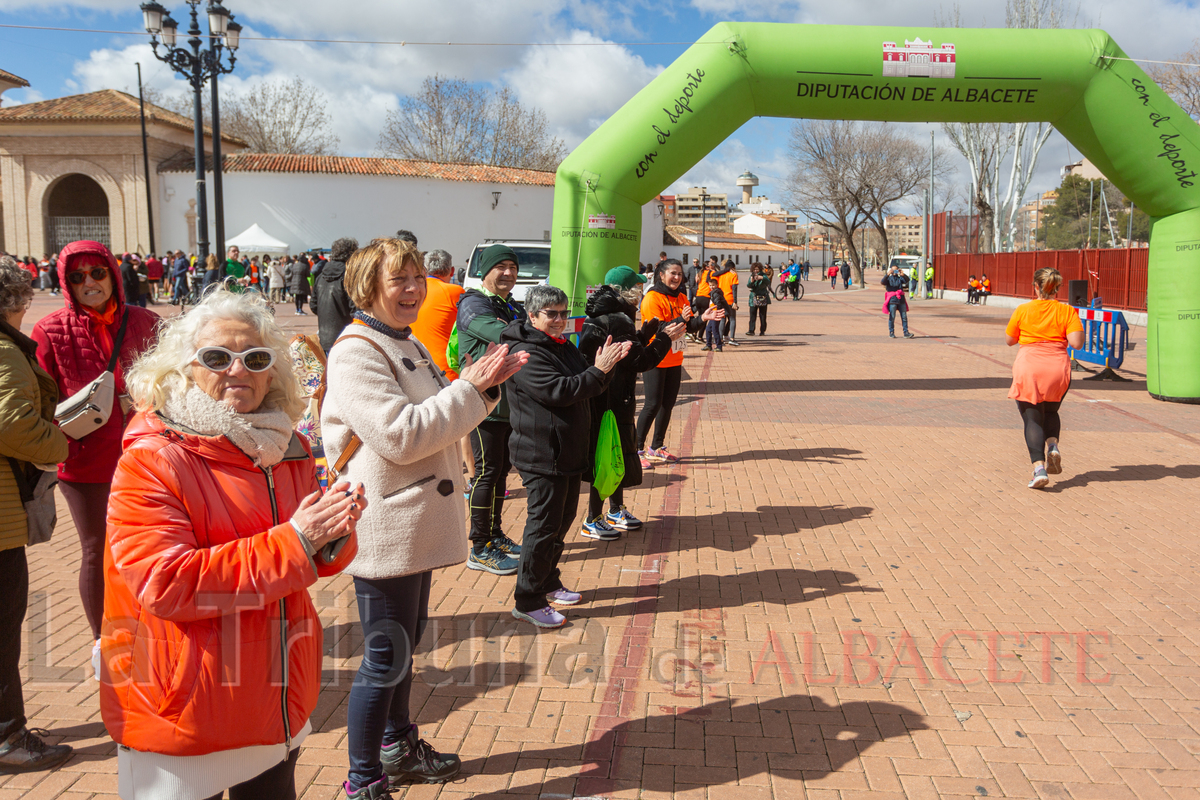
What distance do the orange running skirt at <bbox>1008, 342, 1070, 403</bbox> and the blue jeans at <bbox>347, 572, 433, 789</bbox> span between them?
5596mm

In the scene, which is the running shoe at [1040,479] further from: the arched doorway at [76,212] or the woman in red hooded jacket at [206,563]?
the arched doorway at [76,212]

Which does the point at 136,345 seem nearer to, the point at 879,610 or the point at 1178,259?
the point at 879,610

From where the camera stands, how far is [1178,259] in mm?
10492

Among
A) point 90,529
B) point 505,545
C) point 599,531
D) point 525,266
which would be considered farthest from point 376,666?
point 525,266

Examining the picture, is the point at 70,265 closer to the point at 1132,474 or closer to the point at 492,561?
the point at 492,561

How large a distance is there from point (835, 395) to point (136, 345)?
32.0 feet

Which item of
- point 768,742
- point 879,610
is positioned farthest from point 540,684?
point 879,610

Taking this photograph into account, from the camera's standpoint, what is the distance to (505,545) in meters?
5.28

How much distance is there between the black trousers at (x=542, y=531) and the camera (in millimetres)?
4152

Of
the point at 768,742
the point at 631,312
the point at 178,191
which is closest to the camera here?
the point at 768,742

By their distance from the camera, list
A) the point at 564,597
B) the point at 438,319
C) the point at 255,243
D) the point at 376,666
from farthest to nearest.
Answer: the point at 255,243
the point at 438,319
the point at 564,597
the point at 376,666

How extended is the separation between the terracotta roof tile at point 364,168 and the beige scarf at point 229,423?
39.6 metres

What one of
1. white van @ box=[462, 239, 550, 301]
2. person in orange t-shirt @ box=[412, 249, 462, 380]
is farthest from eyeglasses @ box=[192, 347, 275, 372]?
white van @ box=[462, 239, 550, 301]

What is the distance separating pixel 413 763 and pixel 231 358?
1.71 m
